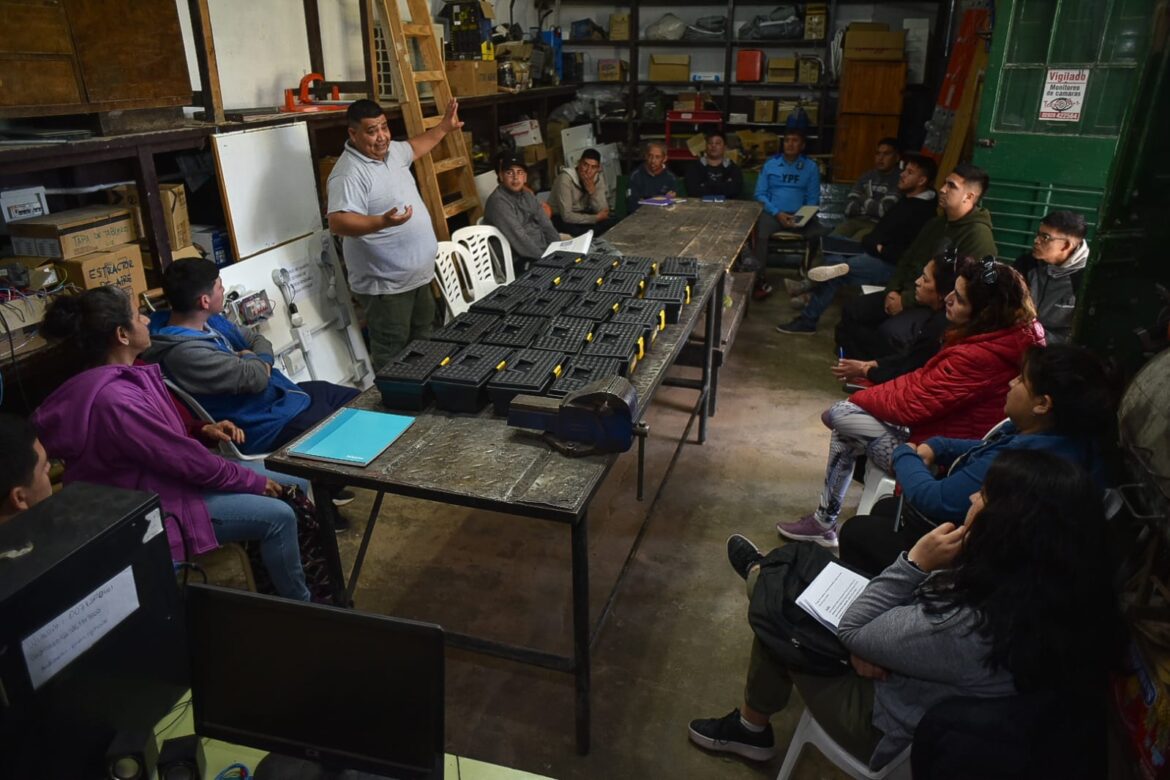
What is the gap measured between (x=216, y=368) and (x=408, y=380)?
67 cm

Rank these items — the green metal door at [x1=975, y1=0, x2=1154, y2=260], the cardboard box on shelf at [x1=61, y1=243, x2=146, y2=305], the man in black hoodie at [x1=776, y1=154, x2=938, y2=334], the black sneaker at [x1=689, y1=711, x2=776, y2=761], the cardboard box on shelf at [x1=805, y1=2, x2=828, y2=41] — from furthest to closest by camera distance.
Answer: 1. the cardboard box on shelf at [x1=805, y1=2, x2=828, y2=41]
2. the man in black hoodie at [x1=776, y1=154, x2=938, y2=334]
3. the green metal door at [x1=975, y1=0, x2=1154, y2=260]
4. the cardboard box on shelf at [x1=61, y1=243, x2=146, y2=305]
5. the black sneaker at [x1=689, y1=711, x2=776, y2=761]

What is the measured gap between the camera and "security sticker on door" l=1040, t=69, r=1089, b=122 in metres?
3.75

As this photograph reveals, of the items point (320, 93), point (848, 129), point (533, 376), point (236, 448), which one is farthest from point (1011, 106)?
point (236, 448)

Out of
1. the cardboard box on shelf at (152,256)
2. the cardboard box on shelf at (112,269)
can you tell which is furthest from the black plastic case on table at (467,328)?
the cardboard box on shelf at (152,256)

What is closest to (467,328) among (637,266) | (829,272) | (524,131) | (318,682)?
(637,266)

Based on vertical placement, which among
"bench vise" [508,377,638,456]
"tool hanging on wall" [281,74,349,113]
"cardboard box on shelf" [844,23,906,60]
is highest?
"cardboard box on shelf" [844,23,906,60]

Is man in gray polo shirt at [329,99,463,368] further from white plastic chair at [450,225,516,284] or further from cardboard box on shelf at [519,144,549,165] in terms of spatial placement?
cardboard box on shelf at [519,144,549,165]

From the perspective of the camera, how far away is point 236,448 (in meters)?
2.47

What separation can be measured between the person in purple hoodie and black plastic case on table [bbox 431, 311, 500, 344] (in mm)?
685

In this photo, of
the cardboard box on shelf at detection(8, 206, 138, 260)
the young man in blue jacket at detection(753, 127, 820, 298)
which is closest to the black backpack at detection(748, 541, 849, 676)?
the cardboard box on shelf at detection(8, 206, 138, 260)

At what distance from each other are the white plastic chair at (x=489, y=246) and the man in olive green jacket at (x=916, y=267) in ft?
6.03

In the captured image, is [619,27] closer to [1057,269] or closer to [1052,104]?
[1052,104]

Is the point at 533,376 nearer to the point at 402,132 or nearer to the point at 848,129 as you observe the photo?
the point at 402,132

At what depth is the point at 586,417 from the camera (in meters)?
1.93
